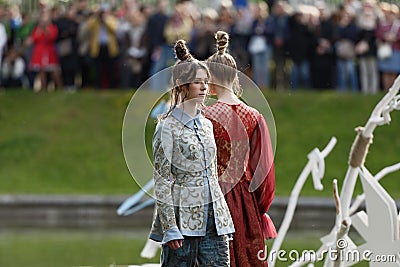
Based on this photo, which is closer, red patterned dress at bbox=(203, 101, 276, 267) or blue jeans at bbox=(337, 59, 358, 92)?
red patterned dress at bbox=(203, 101, 276, 267)

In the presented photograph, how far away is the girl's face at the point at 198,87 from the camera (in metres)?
6.25

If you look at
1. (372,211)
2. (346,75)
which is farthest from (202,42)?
(372,211)

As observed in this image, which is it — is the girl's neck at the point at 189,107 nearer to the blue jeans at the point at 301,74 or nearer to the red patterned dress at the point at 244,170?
the red patterned dress at the point at 244,170

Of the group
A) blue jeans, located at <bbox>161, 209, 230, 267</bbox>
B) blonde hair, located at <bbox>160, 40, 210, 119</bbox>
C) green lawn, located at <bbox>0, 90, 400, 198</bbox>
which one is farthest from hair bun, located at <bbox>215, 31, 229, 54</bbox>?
green lawn, located at <bbox>0, 90, 400, 198</bbox>

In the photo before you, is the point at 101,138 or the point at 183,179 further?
the point at 101,138

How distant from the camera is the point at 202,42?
19875 mm

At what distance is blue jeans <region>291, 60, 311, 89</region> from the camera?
20781mm

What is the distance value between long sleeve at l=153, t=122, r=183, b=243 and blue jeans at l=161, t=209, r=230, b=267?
12 cm

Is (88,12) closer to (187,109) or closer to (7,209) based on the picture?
(7,209)

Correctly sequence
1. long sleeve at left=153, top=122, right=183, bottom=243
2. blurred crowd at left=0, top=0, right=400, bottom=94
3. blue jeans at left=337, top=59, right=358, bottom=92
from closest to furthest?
long sleeve at left=153, top=122, right=183, bottom=243 < blurred crowd at left=0, top=0, right=400, bottom=94 < blue jeans at left=337, top=59, right=358, bottom=92

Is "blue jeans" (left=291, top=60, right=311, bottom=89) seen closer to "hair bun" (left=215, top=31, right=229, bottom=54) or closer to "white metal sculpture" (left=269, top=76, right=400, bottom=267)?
"white metal sculpture" (left=269, top=76, right=400, bottom=267)

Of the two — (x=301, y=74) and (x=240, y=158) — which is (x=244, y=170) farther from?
(x=301, y=74)

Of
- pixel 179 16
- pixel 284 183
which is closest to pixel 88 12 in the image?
pixel 179 16

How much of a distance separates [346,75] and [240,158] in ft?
46.4
